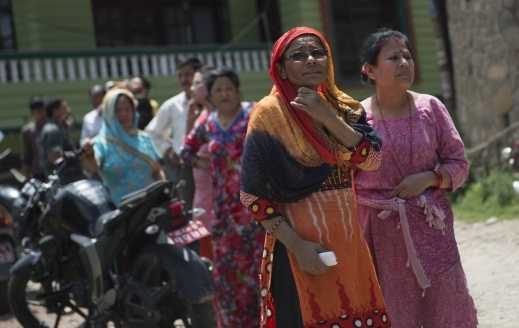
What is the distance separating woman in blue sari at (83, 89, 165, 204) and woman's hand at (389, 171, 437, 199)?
2629mm

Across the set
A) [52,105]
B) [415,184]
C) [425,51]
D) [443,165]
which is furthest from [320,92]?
[425,51]

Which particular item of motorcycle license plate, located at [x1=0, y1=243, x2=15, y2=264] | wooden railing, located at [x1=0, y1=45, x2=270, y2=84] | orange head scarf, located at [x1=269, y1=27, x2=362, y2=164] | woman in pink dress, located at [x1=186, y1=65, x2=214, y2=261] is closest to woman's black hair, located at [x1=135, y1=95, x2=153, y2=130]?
woman in pink dress, located at [x1=186, y1=65, x2=214, y2=261]

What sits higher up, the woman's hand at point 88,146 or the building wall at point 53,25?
the building wall at point 53,25

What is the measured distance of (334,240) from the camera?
3416 mm

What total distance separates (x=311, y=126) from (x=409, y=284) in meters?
1.05

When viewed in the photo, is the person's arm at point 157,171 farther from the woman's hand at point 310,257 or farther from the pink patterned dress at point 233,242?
the woman's hand at point 310,257

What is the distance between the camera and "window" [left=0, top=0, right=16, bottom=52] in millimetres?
15312

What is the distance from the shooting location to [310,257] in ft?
10.8

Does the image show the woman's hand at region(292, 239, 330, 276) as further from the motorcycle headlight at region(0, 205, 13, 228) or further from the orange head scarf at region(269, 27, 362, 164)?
the motorcycle headlight at region(0, 205, 13, 228)

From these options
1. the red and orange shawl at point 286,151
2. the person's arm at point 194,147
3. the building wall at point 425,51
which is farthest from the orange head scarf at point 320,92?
the building wall at point 425,51

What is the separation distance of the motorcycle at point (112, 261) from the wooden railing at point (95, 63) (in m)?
8.62

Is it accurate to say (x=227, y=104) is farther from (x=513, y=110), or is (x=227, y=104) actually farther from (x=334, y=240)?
(x=513, y=110)

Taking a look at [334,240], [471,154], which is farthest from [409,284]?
[471,154]

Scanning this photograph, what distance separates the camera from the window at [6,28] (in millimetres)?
15312
